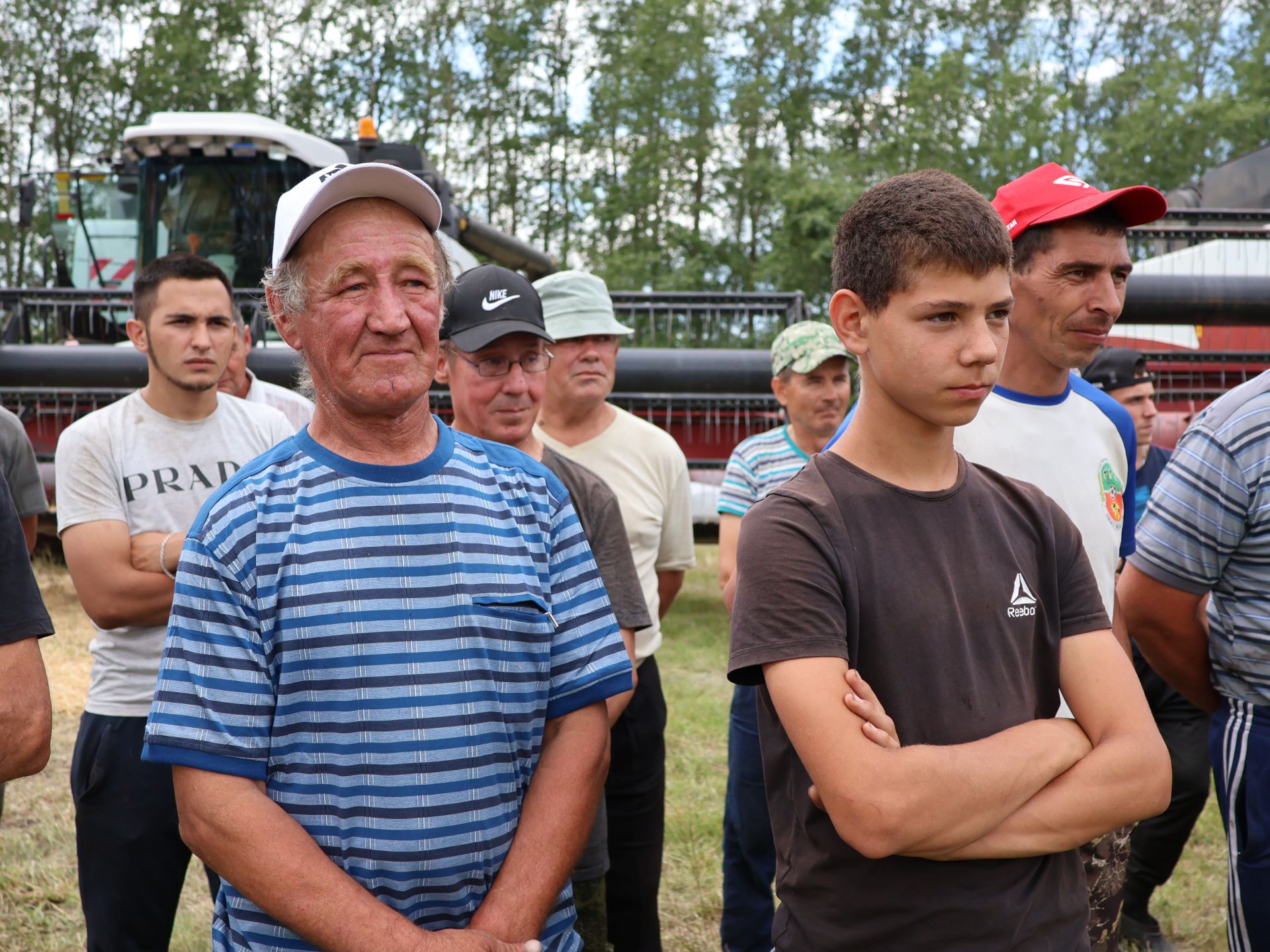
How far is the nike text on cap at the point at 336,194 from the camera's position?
173cm

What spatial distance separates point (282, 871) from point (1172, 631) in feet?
6.35

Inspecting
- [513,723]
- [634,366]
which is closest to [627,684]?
[513,723]

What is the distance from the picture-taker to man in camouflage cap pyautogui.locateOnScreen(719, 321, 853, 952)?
137 inches

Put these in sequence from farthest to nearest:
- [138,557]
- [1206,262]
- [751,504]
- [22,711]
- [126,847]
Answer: [1206,262]
[751,504]
[138,557]
[126,847]
[22,711]

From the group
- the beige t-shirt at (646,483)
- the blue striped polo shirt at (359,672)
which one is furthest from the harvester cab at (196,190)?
the blue striped polo shirt at (359,672)

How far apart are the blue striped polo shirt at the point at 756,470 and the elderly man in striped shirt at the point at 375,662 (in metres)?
2.05

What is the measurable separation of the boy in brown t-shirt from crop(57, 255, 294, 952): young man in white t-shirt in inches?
66.9

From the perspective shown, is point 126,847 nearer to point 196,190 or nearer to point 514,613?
point 514,613

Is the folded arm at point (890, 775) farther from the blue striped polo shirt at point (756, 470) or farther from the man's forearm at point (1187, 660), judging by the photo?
the blue striped polo shirt at point (756, 470)

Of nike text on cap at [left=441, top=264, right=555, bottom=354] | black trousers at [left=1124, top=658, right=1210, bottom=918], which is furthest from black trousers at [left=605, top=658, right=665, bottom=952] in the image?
black trousers at [left=1124, top=658, right=1210, bottom=918]

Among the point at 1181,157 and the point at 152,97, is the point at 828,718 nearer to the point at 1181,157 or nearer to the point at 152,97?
the point at 1181,157

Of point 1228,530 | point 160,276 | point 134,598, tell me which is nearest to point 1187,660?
point 1228,530

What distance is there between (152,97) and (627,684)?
1117 inches

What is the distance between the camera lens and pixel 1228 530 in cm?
231
